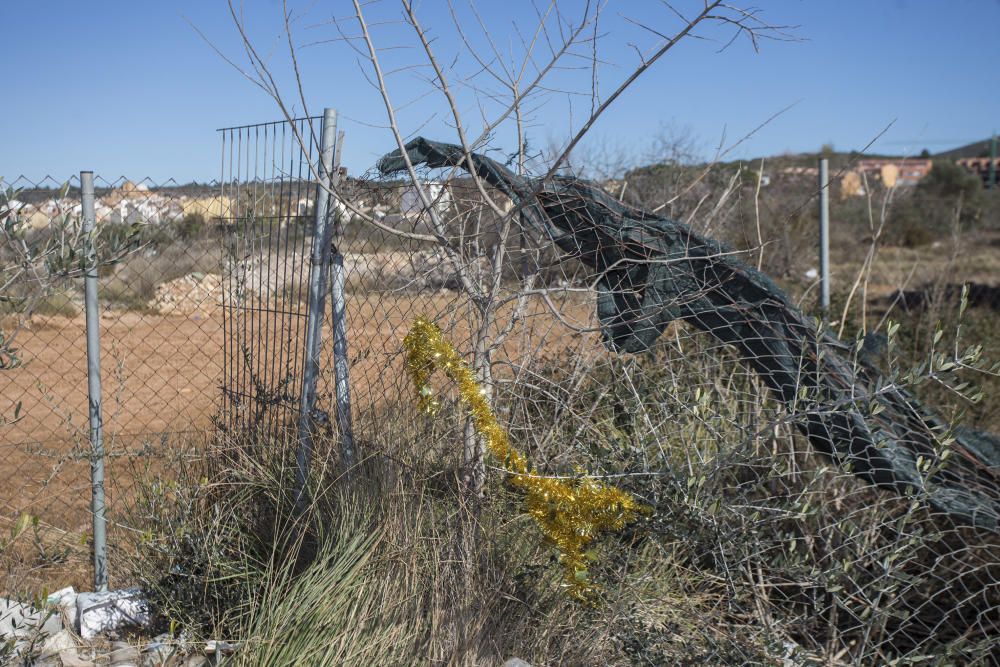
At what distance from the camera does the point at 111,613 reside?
132 inches

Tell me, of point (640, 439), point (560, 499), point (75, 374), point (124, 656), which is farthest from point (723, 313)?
point (75, 374)

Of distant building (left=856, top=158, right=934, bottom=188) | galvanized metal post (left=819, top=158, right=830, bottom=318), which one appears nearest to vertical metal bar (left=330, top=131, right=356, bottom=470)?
distant building (left=856, top=158, right=934, bottom=188)

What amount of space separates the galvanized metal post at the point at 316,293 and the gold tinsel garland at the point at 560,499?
74 centimetres

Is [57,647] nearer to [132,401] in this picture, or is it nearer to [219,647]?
[219,647]

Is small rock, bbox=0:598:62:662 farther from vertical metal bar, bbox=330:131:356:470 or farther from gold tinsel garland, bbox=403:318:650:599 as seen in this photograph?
gold tinsel garland, bbox=403:318:650:599

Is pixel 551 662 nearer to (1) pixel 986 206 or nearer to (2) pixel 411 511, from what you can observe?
(2) pixel 411 511

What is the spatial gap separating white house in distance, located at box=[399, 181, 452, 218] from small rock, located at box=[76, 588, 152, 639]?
6.14 ft

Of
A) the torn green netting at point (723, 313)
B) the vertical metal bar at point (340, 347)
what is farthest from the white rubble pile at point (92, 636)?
the torn green netting at point (723, 313)

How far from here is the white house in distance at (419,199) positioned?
3170 millimetres

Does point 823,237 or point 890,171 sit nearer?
point 823,237

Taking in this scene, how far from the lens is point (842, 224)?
18547 mm

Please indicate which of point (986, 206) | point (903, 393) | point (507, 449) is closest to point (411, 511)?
point (507, 449)

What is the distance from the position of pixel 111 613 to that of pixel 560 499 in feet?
6.22

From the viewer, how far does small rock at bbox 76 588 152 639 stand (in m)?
3.30
